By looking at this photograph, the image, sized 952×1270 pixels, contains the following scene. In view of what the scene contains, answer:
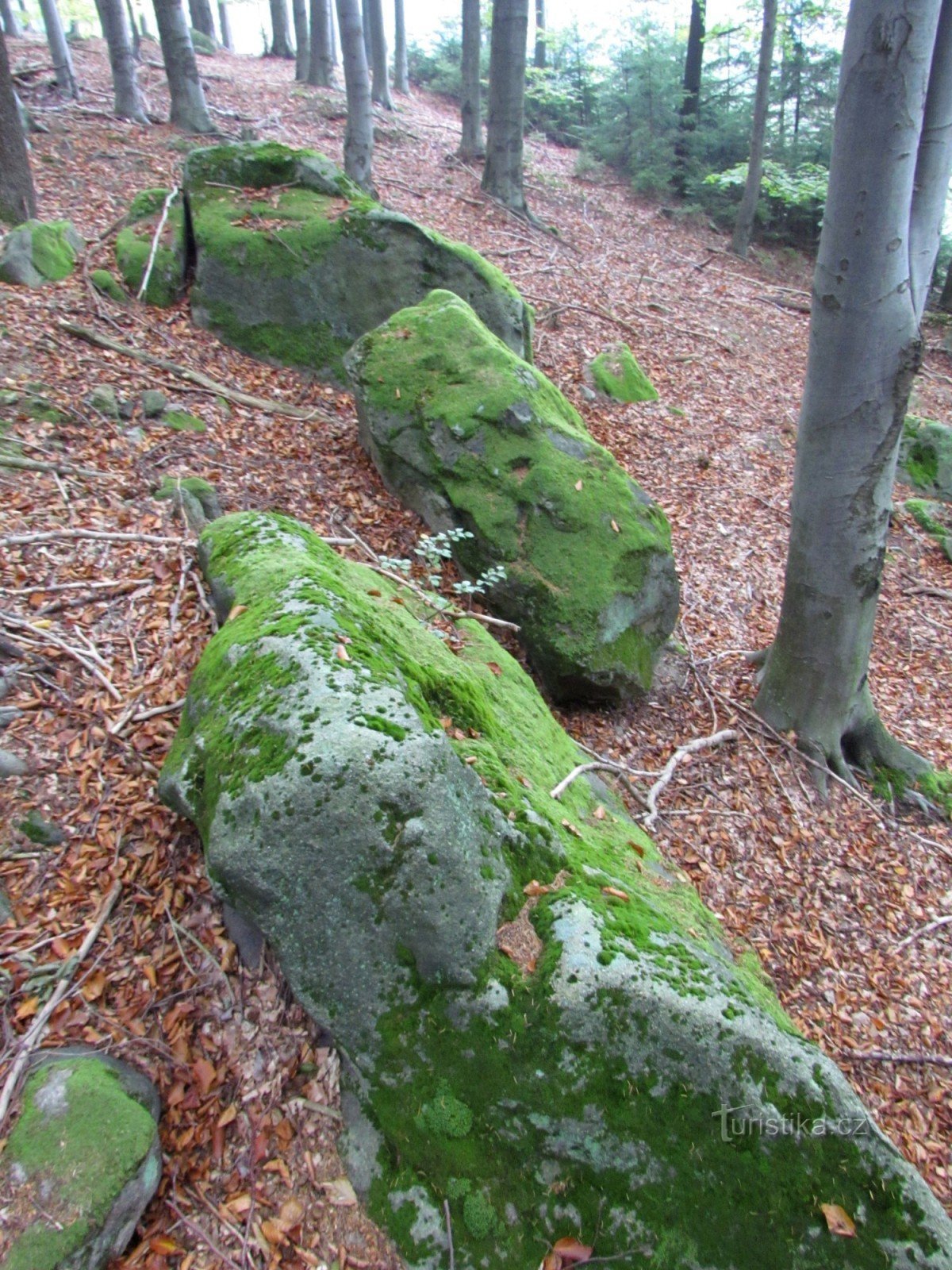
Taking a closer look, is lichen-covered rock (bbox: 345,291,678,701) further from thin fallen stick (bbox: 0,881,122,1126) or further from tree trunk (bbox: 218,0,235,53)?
tree trunk (bbox: 218,0,235,53)

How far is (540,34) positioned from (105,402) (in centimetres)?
2566

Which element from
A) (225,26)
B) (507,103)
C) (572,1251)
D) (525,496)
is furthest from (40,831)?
(225,26)

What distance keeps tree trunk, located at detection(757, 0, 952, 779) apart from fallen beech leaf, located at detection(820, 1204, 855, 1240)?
13.4ft

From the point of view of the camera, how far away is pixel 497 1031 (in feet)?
7.50

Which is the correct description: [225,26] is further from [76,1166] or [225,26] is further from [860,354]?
[76,1166]

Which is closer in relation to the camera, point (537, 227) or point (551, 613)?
point (551, 613)

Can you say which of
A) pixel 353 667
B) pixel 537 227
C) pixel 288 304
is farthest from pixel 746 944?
pixel 537 227

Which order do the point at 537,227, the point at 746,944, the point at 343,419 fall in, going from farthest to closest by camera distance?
the point at 537,227 → the point at 343,419 → the point at 746,944

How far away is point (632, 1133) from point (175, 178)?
13.6 metres

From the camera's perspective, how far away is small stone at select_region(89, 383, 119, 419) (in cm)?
596

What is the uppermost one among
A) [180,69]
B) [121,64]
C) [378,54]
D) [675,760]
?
[378,54]

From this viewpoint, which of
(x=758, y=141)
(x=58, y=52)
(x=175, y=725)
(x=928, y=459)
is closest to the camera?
(x=175, y=725)

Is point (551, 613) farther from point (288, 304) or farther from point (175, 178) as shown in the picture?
point (175, 178)

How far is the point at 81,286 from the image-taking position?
7473 mm
